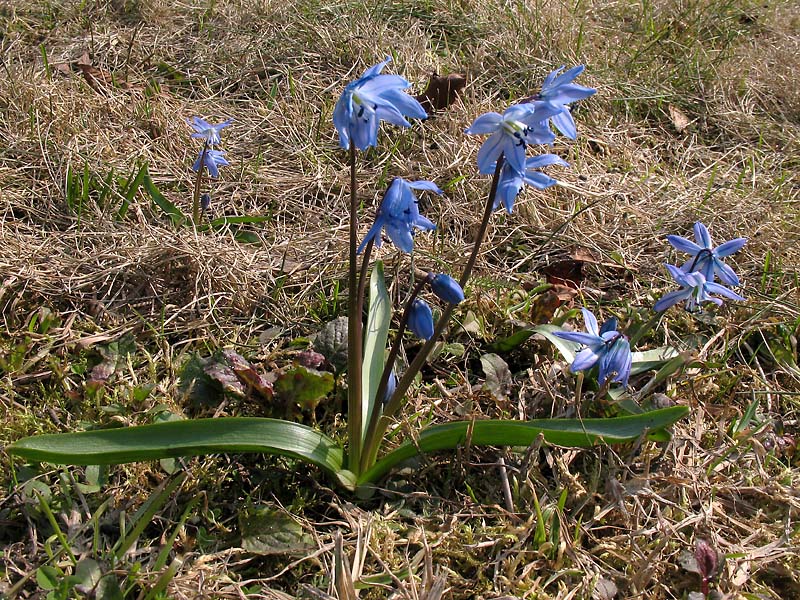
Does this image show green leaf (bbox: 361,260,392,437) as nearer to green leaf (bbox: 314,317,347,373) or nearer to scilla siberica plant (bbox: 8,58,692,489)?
scilla siberica plant (bbox: 8,58,692,489)

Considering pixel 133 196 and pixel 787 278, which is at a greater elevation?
pixel 133 196

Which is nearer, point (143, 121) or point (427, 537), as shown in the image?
point (427, 537)

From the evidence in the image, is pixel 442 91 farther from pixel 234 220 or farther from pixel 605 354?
pixel 605 354

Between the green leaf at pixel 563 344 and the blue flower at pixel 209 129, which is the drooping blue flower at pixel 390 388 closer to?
the green leaf at pixel 563 344

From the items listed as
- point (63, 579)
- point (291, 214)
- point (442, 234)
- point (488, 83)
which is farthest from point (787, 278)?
point (63, 579)

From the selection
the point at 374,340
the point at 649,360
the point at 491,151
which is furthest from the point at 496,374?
the point at 491,151

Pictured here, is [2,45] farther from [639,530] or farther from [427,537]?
[639,530]

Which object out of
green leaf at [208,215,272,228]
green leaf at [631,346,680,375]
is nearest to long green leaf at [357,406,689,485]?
green leaf at [631,346,680,375]
